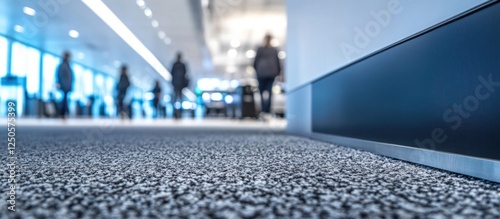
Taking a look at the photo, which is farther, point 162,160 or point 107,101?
point 107,101

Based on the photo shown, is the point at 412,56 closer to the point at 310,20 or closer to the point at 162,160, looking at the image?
the point at 162,160

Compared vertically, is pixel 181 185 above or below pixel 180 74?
below

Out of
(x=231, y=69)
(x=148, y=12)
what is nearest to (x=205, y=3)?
(x=148, y=12)

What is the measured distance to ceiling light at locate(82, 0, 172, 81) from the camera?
9.63 metres

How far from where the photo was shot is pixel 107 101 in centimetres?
2244

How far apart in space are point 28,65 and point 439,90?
53.6 feet

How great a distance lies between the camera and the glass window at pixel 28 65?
524 inches

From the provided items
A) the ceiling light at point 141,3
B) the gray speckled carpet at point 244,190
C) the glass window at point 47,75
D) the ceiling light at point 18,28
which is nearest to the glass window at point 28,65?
the glass window at point 47,75

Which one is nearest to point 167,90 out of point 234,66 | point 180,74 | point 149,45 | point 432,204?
point 234,66

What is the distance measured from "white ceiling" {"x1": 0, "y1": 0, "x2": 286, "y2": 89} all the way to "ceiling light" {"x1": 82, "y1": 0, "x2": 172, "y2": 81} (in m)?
0.18

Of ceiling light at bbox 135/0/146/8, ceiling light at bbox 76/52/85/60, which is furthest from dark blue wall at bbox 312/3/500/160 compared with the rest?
ceiling light at bbox 76/52/85/60

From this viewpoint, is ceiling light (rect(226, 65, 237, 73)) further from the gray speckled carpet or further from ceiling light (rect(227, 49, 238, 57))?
the gray speckled carpet

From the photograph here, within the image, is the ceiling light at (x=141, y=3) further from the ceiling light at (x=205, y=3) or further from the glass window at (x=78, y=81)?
the glass window at (x=78, y=81)

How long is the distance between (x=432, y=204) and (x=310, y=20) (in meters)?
2.38
